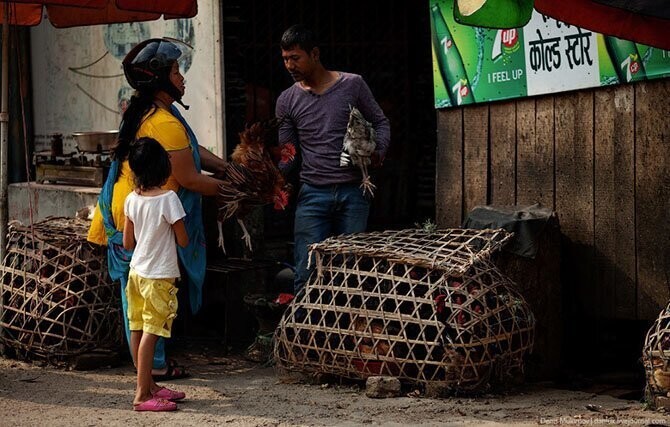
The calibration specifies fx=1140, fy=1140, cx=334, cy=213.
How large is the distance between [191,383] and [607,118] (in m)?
3.08

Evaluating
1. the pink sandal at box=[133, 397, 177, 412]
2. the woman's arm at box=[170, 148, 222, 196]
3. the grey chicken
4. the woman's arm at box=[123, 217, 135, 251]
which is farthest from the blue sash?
the grey chicken

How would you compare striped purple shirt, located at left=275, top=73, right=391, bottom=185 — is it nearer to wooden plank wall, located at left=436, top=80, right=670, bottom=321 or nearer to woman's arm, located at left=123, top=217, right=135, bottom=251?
wooden plank wall, located at left=436, top=80, right=670, bottom=321

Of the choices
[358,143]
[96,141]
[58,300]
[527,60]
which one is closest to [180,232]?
[358,143]

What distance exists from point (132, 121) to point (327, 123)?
52.3 inches

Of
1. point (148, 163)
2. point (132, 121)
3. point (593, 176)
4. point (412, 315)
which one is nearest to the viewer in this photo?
point (148, 163)

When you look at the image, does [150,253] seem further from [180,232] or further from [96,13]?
[96,13]

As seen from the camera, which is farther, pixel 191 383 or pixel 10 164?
pixel 10 164

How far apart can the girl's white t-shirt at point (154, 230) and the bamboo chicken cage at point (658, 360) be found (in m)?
2.66

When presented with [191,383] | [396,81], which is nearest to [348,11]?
[396,81]

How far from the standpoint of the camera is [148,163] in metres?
6.28

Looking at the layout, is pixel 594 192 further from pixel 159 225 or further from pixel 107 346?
pixel 107 346

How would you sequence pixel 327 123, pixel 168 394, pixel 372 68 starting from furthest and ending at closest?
1. pixel 372 68
2. pixel 327 123
3. pixel 168 394

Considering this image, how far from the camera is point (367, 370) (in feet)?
21.7

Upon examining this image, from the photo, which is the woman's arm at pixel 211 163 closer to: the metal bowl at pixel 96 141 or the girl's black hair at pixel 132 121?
the girl's black hair at pixel 132 121
